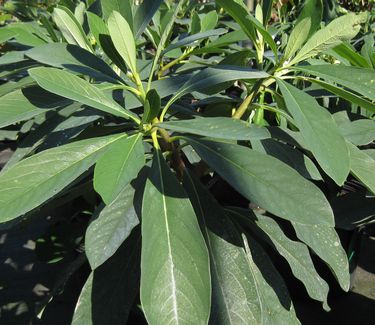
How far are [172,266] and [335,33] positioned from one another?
21.3 inches

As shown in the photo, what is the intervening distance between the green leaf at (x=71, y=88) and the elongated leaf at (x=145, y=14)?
0.29m

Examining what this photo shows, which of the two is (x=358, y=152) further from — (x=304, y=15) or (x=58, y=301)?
(x=58, y=301)

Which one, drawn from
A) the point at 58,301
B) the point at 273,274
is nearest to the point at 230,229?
the point at 273,274

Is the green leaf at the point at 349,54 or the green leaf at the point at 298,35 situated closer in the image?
the green leaf at the point at 298,35

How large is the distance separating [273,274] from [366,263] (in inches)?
66.9

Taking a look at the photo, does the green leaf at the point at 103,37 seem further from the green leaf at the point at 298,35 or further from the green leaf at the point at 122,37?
the green leaf at the point at 298,35

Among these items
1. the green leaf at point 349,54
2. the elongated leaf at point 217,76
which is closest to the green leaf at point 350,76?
the elongated leaf at point 217,76

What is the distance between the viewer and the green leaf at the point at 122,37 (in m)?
0.91

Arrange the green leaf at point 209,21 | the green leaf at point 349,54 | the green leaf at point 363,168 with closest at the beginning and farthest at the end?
the green leaf at point 363,168 < the green leaf at point 349,54 < the green leaf at point 209,21

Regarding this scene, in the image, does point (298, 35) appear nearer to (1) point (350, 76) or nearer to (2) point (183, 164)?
(1) point (350, 76)

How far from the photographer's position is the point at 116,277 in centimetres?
105

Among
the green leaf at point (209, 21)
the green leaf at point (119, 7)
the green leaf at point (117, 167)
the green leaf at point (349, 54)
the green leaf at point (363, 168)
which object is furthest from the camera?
the green leaf at point (209, 21)

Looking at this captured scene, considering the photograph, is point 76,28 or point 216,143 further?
point 76,28

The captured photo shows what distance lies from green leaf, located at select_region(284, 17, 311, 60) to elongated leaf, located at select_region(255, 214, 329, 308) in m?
0.41
